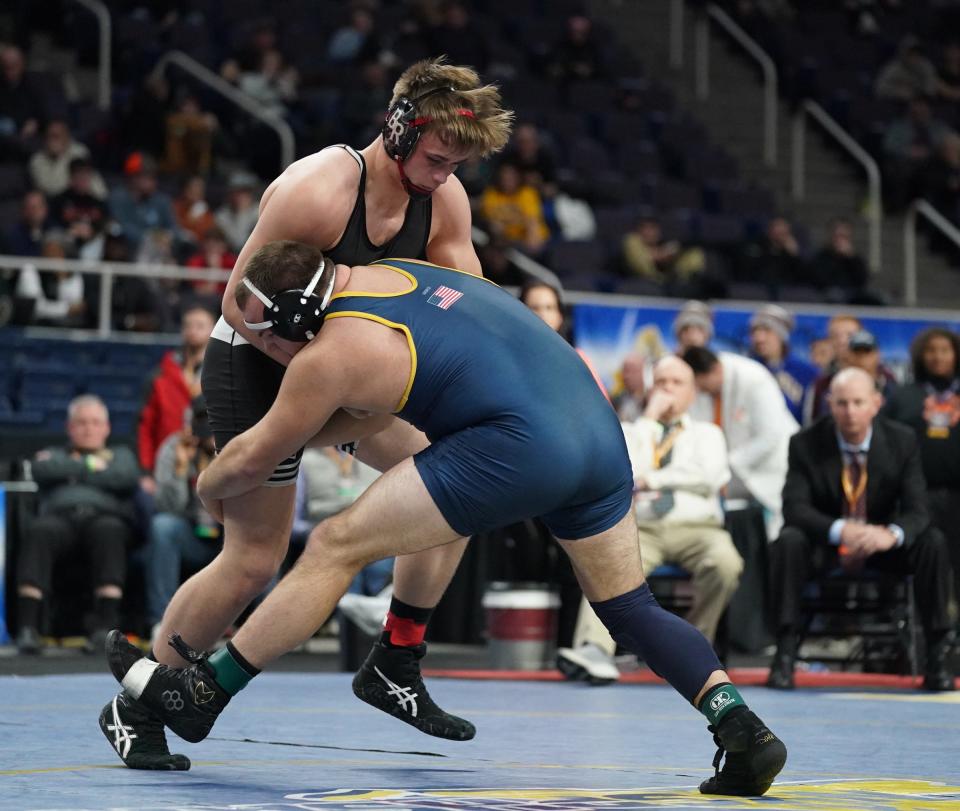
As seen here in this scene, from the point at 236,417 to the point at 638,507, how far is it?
354 centimetres

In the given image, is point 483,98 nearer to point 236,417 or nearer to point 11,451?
point 236,417

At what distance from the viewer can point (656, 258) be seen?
1352cm

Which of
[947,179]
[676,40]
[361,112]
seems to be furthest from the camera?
[676,40]

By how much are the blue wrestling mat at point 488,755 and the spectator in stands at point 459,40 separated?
364 inches

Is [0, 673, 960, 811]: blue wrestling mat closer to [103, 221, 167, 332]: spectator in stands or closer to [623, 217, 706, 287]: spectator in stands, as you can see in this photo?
[103, 221, 167, 332]: spectator in stands

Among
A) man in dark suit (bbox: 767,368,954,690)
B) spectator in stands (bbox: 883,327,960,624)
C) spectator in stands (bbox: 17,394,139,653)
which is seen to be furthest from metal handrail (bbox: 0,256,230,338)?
man in dark suit (bbox: 767,368,954,690)

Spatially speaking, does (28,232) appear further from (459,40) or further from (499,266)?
(459,40)

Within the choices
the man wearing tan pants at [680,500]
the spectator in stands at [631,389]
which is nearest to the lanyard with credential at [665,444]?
the man wearing tan pants at [680,500]

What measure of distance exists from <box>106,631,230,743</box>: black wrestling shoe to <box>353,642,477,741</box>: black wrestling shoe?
1.70 ft

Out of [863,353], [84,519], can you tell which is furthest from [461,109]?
[84,519]

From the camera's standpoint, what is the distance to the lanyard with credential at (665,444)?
743cm

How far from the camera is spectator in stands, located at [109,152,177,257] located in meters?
12.1

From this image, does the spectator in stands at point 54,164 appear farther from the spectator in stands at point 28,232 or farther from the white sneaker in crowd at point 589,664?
the white sneaker in crowd at point 589,664

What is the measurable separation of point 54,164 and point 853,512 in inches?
270
